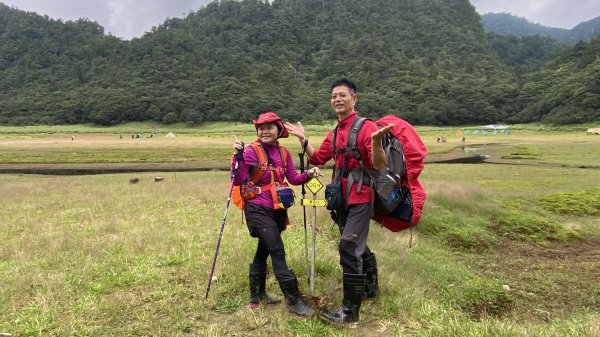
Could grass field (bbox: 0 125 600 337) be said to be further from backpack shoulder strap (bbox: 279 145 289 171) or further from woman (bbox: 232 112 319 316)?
backpack shoulder strap (bbox: 279 145 289 171)

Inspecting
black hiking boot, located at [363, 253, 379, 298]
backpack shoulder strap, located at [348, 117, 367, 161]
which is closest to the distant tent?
black hiking boot, located at [363, 253, 379, 298]

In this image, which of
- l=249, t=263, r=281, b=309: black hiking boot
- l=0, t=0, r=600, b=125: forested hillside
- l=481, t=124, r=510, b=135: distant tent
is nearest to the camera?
l=249, t=263, r=281, b=309: black hiking boot

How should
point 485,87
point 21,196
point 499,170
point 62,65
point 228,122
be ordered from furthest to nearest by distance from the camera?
point 62,65 < point 485,87 < point 228,122 < point 499,170 < point 21,196

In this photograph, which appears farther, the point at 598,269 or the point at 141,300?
the point at 598,269

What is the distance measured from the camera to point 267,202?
6.23m

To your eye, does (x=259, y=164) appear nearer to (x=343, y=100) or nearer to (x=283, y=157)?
(x=283, y=157)

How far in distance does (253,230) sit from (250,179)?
768mm

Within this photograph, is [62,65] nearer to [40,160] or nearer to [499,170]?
[40,160]

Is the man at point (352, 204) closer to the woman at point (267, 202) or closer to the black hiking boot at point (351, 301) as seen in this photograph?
the black hiking boot at point (351, 301)

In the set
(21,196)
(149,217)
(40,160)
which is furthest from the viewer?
(40,160)

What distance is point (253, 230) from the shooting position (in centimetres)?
624

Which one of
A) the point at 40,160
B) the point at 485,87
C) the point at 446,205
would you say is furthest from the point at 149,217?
the point at 485,87

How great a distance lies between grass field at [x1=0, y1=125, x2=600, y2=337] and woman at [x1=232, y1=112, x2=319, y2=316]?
1.09ft

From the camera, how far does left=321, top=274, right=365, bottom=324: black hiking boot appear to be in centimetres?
573
